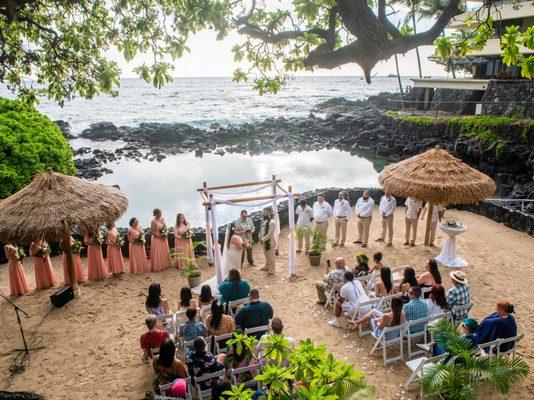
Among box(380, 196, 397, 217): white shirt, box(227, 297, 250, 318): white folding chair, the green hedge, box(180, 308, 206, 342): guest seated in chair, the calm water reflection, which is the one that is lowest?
the calm water reflection

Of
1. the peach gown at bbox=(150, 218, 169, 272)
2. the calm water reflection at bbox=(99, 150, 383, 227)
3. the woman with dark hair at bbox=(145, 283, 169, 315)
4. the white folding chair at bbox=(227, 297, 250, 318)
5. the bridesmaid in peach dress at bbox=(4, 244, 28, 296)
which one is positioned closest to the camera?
the woman with dark hair at bbox=(145, 283, 169, 315)

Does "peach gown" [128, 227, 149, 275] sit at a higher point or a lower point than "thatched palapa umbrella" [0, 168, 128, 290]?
lower

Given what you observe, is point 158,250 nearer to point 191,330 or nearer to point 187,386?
point 191,330

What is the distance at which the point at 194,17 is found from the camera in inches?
198

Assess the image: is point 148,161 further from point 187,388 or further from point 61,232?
point 187,388

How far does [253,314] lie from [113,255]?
5.28 m

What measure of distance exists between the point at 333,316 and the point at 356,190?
9.33 meters

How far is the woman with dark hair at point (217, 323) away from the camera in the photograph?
20.7ft

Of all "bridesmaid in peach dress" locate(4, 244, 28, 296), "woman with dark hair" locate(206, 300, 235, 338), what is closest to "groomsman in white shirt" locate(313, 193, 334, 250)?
"woman with dark hair" locate(206, 300, 235, 338)

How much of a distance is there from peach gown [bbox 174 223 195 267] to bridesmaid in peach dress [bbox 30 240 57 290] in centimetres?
310

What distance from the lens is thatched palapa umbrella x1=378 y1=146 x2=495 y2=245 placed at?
10484 mm

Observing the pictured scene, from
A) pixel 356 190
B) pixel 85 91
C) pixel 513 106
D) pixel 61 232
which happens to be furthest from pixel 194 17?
pixel 513 106

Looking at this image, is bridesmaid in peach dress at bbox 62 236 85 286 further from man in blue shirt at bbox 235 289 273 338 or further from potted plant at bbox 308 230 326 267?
potted plant at bbox 308 230 326 267

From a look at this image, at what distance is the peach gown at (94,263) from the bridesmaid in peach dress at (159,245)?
4.18ft
